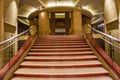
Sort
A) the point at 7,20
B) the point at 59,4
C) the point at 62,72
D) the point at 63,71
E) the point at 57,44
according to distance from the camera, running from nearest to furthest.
A: the point at 62,72 → the point at 63,71 → the point at 57,44 → the point at 7,20 → the point at 59,4

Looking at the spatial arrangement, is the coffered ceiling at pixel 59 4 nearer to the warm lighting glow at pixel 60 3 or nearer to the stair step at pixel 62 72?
the warm lighting glow at pixel 60 3

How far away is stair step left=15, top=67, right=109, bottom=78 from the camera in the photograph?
4.01m

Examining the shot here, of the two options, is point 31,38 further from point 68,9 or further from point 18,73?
point 68,9

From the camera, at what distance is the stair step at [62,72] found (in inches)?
158

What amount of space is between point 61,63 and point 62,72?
721 mm

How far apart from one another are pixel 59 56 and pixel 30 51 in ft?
4.47

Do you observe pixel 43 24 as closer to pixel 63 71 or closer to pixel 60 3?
pixel 60 3

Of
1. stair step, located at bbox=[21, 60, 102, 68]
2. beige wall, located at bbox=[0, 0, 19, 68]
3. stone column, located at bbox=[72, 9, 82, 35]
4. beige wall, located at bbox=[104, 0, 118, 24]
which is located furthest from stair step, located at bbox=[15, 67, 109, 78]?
stone column, located at bbox=[72, 9, 82, 35]

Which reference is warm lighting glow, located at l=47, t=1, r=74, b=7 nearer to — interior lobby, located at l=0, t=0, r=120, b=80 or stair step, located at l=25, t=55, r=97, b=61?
interior lobby, located at l=0, t=0, r=120, b=80

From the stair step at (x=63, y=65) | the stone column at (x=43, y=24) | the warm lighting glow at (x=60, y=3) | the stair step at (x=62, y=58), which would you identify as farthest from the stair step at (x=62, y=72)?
the warm lighting glow at (x=60, y=3)

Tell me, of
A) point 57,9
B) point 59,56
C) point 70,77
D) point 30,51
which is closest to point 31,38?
point 30,51

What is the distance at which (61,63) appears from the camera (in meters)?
4.88

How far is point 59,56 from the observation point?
18.3ft

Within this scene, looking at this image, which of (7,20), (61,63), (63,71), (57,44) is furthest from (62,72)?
(7,20)
